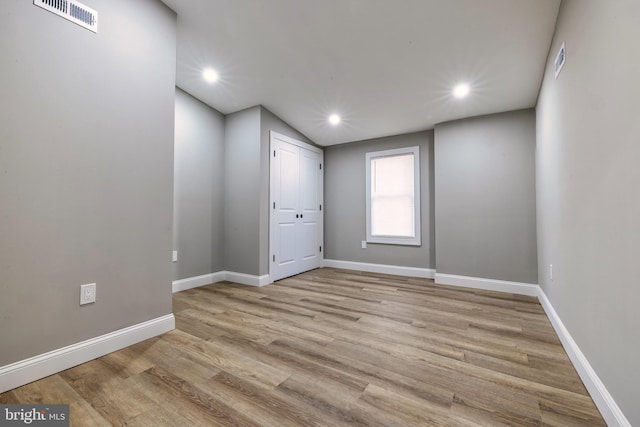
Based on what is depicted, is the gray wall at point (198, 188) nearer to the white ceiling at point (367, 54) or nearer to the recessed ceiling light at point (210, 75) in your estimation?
the white ceiling at point (367, 54)

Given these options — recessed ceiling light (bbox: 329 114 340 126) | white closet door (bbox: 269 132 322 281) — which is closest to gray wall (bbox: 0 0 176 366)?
white closet door (bbox: 269 132 322 281)

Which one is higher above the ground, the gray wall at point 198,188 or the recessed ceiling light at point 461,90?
the recessed ceiling light at point 461,90

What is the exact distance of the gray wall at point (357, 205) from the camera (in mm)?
3939

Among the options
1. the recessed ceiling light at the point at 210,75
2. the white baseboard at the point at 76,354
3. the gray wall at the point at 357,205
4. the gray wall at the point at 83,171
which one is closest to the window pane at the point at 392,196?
the gray wall at the point at 357,205

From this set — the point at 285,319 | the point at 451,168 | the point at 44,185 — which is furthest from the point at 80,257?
the point at 451,168

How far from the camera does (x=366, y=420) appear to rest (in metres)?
1.17

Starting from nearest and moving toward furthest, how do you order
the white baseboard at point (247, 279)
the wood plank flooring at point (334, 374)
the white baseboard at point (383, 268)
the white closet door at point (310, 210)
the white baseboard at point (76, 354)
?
the wood plank flooring at point (334, 374) → the white baseboard at point (76, 354) → the white baseboard at point (247, 279) → the white baseboard at point (383, 268) → the white closet door at point (310, 210)

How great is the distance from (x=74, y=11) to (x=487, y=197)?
13.4 ft

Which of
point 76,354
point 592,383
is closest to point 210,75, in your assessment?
point 76,354

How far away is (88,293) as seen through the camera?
5.57 ft

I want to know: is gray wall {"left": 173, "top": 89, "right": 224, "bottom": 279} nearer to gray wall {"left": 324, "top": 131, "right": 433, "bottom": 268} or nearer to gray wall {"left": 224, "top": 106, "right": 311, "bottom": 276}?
gray wall {"left": 224, "top": 106, "right": 311, "bottom": 276}

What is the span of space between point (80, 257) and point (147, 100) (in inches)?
46.9

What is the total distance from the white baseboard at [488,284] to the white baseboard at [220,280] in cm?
237

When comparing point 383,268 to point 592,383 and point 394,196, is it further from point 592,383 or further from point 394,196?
point 592,383
